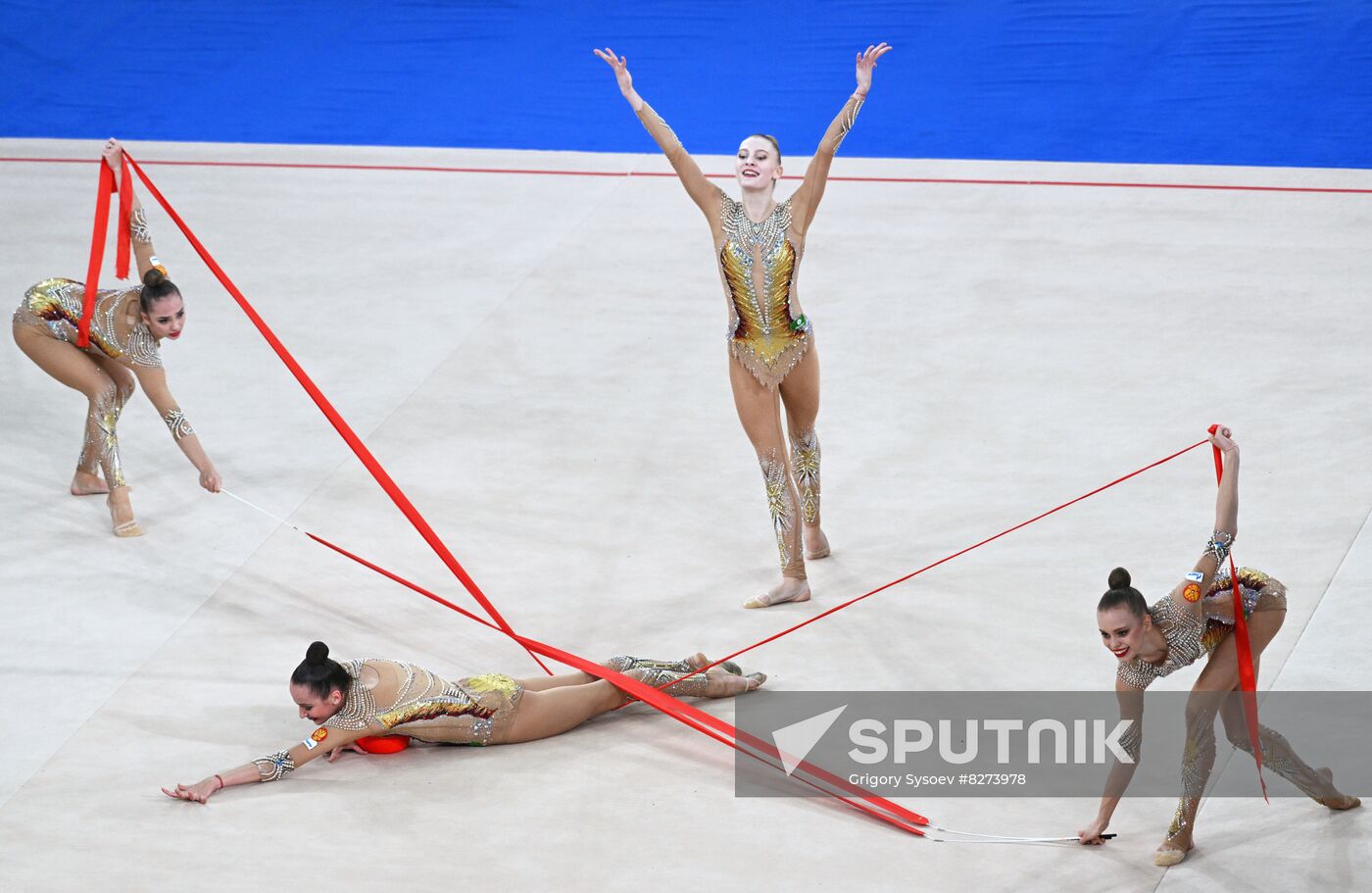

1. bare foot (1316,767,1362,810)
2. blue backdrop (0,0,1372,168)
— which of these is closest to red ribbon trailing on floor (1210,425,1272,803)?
bare foot (1316,767,1362,810)

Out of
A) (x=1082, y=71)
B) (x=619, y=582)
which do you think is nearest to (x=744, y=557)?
(x=619, y=582)

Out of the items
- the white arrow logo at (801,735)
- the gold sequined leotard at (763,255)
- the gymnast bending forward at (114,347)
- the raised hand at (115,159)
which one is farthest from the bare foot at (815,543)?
the raised hand at (115,159)

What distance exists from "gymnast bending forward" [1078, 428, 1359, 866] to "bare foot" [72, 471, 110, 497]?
449 cm

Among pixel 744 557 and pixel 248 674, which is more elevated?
pixel 744 557

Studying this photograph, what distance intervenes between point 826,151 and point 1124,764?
2327mm

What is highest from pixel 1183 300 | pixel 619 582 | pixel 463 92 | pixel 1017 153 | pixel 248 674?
pixel 463 92

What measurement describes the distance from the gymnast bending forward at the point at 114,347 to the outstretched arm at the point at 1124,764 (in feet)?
11.4

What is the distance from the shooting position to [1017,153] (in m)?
9.86

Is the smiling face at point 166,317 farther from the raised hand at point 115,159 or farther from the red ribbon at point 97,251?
the raised hand at point 115,159

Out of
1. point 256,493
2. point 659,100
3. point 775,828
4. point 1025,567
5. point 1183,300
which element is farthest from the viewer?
point 659,100

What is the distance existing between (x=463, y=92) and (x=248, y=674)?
629 centimetres

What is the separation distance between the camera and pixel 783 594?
6094mm

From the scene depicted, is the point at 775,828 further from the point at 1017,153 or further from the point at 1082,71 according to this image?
the point at 1082,71

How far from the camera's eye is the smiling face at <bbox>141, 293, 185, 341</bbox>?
6.20 meters
